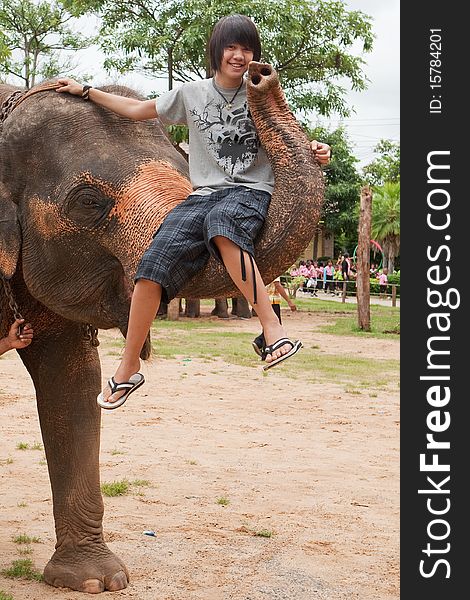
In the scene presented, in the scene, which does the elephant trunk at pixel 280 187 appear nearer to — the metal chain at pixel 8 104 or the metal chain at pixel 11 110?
the metal chain at pixel 11 110

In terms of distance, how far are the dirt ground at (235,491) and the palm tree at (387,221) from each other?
35262 mm

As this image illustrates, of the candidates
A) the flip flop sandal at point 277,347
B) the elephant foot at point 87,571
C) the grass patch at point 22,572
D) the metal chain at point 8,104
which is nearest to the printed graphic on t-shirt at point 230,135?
the flip flop sandal at point 277,347

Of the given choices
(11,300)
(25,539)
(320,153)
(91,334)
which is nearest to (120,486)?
(25,539)

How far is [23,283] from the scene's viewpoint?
410cm

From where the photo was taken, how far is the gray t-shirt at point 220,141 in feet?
10.2

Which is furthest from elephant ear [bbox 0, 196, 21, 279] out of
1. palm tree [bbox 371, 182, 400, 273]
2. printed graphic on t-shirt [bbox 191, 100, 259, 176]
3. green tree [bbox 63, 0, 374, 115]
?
palm tree [bbox 371, 182, 400, 273]

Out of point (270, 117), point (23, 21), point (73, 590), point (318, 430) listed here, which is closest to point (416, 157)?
point (270, 117)

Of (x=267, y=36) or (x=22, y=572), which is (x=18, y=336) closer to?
(x=22, y=572)

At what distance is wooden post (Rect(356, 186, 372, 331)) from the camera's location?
18281mm

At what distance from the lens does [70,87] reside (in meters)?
3.75

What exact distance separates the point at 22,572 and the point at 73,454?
667mm

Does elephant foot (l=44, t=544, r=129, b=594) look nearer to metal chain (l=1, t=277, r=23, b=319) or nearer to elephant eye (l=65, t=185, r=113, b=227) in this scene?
metal chain (l=1, t=277, r=23, b=319)

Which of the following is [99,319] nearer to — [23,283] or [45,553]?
[23,283]

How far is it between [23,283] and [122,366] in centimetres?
115
